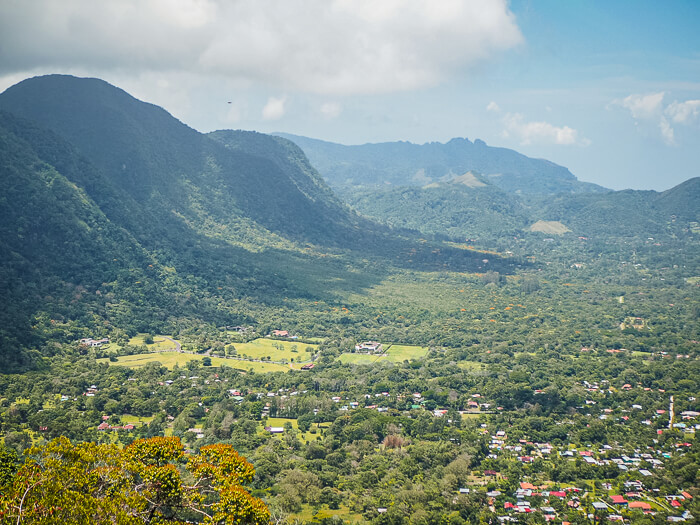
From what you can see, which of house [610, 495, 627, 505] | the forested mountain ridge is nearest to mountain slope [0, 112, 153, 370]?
house [610, 495, 627, 505]

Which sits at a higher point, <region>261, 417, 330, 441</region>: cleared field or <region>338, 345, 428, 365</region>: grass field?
<region>338, 345, 428, 365</region>: grass field

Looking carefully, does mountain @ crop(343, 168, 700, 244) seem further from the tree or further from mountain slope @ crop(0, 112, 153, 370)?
the tree

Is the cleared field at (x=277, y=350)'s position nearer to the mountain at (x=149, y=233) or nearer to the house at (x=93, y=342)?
the mountain at (x=149, y=233)

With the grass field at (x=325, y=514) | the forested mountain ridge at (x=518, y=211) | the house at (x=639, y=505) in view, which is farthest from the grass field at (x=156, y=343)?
the forested mountain ridge at (x=518, y=211)

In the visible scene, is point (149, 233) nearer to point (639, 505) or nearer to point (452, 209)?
point (639, 505)

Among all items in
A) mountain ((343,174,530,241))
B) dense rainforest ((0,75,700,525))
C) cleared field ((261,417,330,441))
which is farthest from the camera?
mountain ((343,174,530,241))

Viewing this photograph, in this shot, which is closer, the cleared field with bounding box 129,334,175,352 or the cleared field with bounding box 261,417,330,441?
the cleared field with bounding box 261,417,330,441
